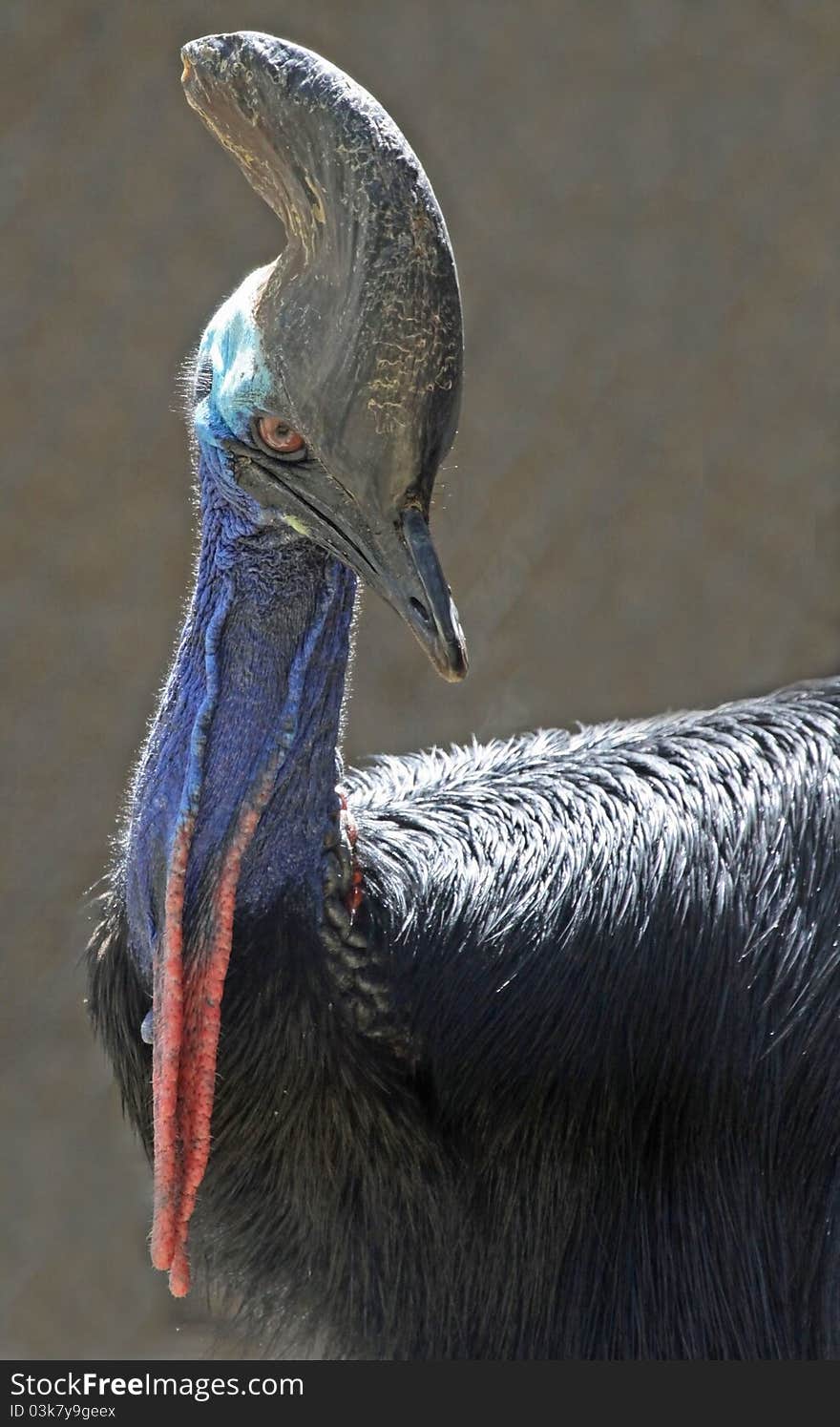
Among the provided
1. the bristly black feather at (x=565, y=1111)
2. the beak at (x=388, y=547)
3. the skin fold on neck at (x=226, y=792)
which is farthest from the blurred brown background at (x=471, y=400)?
the beak at (x=388, y=547)

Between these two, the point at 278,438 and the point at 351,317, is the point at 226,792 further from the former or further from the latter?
the point at 351,317

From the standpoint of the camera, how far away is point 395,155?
5.19 ft

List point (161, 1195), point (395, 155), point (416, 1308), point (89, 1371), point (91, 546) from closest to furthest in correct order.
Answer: point (395, 155) < point (161, 1195) < point (416, 1308) < point (89, 1371) < point (91, 546)

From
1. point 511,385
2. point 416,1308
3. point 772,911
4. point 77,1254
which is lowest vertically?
point 77,1254

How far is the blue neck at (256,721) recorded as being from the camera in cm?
177

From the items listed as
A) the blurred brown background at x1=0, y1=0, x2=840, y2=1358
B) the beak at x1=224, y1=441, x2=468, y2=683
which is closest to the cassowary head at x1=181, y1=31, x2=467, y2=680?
the beak at x1=224, y1=441, x2=468, y2=683

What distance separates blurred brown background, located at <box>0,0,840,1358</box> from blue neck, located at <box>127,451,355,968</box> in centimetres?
159

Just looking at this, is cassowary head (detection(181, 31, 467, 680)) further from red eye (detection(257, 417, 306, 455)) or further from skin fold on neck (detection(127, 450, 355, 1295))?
skin fold on neck (detection(127, 450, 355, 1295))

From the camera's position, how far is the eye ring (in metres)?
1.67

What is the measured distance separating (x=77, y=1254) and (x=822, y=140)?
6.91 ft

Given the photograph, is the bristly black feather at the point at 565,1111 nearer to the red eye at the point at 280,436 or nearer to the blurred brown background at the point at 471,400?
the red eye at the point at 280,436

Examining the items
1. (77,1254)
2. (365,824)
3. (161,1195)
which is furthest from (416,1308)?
(77,1254)

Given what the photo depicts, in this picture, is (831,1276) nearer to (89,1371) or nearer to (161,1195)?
(161,1195)

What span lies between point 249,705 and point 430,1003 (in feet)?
0.94
